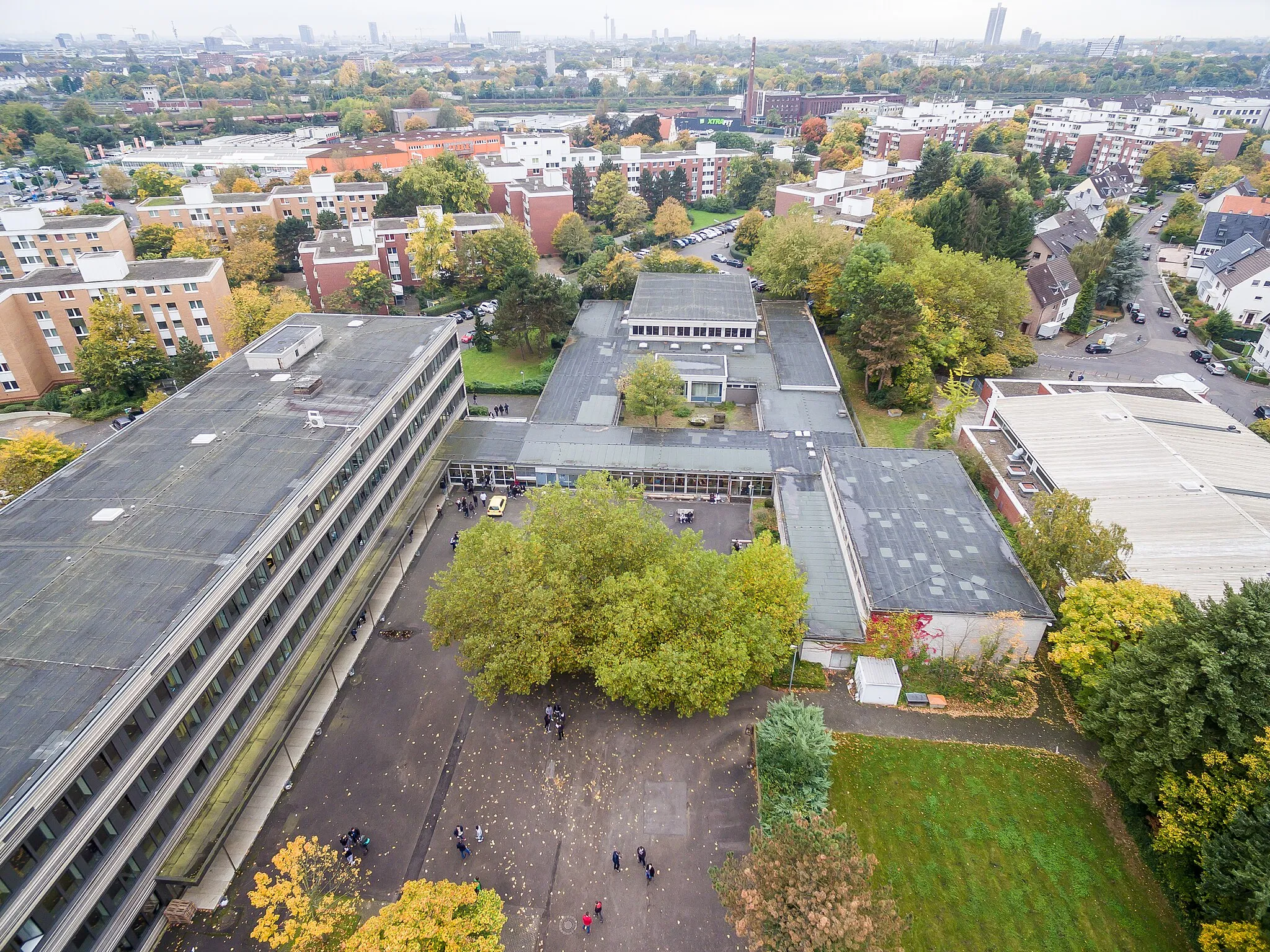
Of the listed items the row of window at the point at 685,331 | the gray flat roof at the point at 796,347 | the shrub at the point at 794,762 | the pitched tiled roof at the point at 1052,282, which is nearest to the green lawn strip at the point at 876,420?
the gray flat roof at the point at 796,347

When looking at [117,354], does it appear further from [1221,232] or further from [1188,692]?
[1221,232]

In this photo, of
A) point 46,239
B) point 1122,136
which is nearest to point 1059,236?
point 1122,136

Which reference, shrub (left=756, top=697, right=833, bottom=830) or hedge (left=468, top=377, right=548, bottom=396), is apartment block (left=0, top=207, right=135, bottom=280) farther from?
shrub (left=756, top=697, right=833, bottom=830)

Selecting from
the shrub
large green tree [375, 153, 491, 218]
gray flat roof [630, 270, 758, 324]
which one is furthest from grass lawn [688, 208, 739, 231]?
the shrub

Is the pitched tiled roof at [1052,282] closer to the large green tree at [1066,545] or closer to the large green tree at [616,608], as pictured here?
the large green tree at [1066,545]

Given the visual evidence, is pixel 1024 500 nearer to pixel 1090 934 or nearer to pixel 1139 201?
pixel 1090 934
